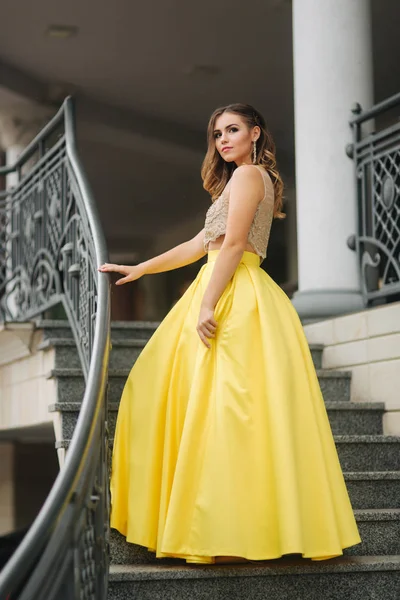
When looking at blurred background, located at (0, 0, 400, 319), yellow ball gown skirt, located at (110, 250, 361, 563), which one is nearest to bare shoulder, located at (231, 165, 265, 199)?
yellow ball gown skirt, located at (110, 250, 361, 563)

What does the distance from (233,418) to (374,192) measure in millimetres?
2568

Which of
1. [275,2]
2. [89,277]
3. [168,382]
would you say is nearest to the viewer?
[168,382]

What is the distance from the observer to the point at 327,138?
5.23 metres

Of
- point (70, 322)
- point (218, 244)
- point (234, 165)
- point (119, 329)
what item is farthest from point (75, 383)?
point (234, 165)

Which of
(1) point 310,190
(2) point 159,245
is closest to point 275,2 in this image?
(1) point 310,190

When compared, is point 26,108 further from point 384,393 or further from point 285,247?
point 384,393

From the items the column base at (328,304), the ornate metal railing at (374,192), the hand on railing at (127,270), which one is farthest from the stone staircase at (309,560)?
the ornate metal railing at (374,192)

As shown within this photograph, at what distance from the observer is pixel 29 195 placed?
5.62 metres

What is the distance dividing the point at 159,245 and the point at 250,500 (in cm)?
1264

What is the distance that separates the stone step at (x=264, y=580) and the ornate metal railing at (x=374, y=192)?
83.0 inches

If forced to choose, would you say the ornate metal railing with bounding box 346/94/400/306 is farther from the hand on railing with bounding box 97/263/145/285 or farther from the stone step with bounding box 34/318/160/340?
the hand on railing with bounding box 97/263/145/285

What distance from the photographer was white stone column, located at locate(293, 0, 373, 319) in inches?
202

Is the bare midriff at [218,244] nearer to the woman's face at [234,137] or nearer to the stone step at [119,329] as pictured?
the woman's face at [234,137]

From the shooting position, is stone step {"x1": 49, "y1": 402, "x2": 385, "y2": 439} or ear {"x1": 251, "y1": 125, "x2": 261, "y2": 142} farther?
stone step {"x1": 49, "y1": 402, "x2": 385, "y2": 439}
